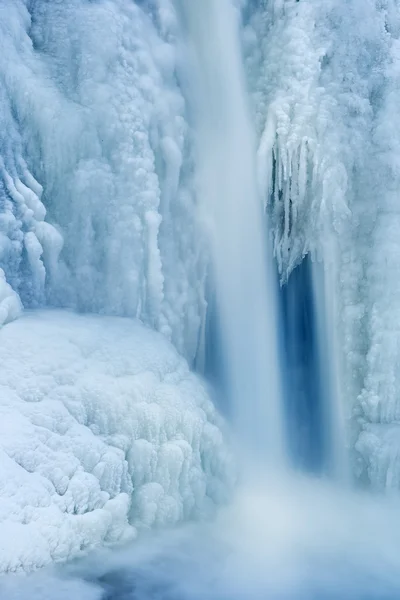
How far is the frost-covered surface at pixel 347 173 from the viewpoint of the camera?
573 centimetres

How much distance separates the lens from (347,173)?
19.2 ft

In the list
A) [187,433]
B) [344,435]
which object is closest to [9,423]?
[187,433]

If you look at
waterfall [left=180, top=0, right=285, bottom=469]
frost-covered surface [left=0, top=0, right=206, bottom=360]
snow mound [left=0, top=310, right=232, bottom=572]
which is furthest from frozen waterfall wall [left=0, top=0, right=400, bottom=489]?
snow mound [left=0, top=310, right=232, bottom=572]

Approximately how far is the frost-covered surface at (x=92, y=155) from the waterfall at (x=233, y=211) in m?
0.44

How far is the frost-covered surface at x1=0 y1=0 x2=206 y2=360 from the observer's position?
4941 millimetres

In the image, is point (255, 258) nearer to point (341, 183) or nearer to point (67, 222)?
point (341, 183)

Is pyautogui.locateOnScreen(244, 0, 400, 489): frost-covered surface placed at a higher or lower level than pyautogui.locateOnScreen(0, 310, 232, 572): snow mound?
higher

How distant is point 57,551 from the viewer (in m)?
3.79

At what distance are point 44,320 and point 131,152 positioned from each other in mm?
1432

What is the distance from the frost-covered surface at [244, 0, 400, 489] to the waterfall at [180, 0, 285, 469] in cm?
19

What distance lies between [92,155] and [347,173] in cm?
204

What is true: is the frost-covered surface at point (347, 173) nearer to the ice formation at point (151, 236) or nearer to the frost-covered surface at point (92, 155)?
the ice formation at point (151, 236)

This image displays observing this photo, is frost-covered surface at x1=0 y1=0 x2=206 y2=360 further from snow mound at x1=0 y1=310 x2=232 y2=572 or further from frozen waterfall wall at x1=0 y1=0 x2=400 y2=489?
snow mound at x1=0 y1=310 x2=232 y2=572

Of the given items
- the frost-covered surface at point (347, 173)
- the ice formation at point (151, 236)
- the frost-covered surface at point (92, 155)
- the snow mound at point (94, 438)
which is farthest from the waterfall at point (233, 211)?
the snow mound at point (94, 438)
